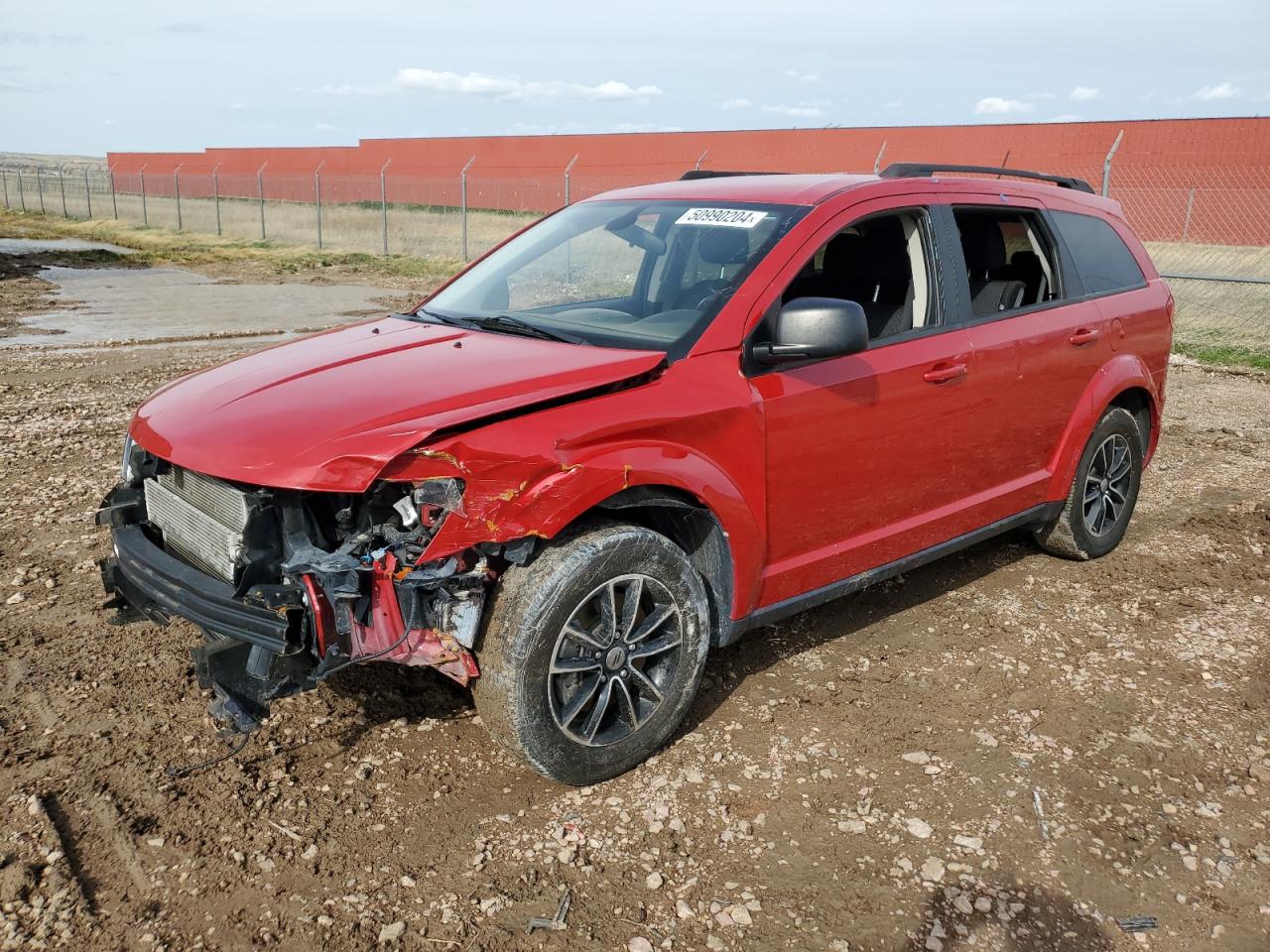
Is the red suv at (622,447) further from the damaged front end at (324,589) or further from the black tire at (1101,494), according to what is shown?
the black tire at (1101,494)

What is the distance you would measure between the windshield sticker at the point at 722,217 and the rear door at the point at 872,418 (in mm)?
262

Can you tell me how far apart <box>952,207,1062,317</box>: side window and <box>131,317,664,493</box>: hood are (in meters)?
1.91

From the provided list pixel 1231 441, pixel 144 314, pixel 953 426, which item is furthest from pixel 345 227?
pixel 953 426

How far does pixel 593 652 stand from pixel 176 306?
48.4ft

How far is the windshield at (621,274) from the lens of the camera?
3689mm

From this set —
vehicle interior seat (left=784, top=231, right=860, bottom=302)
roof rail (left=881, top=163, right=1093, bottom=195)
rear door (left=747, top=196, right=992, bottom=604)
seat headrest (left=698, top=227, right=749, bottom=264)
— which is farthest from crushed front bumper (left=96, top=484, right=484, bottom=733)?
roof rail (left=881, top=163, right=1093, bottom=195)

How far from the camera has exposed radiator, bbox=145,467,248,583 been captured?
3.09 meters

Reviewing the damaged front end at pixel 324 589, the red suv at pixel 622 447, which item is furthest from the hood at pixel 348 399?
the damaged front end at pixel 324 589

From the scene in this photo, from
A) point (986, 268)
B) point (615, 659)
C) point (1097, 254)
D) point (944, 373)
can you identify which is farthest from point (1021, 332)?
point (615, 659)

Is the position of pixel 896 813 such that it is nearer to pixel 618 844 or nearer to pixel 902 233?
pixel 618 844

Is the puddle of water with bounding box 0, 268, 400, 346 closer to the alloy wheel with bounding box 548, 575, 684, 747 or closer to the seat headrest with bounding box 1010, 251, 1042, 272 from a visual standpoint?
the seat headrest with bounding box 1010, 251, 1042, 272

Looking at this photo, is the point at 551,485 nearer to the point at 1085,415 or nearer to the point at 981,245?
the point at 981,245

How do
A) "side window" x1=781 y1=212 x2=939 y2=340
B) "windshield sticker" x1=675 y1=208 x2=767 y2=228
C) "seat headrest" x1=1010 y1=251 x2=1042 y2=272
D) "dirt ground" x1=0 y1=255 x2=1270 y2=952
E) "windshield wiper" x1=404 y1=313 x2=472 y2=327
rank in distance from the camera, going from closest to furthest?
"dirt ground" x1=0 y1=255 x2=1270 y2=952 → "windshield sticker" x1=675 y1=208 x2=767 y2=228 → "windshield wiper" x1=404 y1=313 x2=472 y2=327 → "side window" x1=781 y1=212 x2=939 y2=340 → "seat headrest" x1=1010 y1=251 x2=1042 y2=272

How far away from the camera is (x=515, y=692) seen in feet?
9.98
